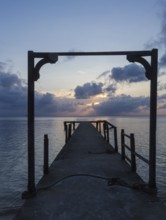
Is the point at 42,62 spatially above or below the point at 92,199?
above

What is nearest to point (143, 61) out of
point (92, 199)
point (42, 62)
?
point (42, 62)

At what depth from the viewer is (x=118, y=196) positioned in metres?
6.45

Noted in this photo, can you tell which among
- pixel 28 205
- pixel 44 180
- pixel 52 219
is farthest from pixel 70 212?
pixel 44 180

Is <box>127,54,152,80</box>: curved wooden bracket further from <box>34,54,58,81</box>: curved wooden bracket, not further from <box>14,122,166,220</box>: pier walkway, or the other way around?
<box>14,122,166,220</box>: pier walkway

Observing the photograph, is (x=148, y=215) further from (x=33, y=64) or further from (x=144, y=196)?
(x=33, y=64)

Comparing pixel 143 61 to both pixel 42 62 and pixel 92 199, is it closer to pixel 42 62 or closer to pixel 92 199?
pixel 42 62

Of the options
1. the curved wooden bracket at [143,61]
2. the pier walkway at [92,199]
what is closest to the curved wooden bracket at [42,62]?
the curved wooden bracket at [143,61]

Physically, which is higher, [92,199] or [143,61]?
[143,61]

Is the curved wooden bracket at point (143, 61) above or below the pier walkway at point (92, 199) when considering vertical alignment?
above

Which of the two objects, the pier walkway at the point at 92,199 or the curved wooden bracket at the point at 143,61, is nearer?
the pier walkway at the point at 92,199

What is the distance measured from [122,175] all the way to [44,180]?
252 cm

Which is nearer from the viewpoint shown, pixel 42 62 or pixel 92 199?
pixel 92 199

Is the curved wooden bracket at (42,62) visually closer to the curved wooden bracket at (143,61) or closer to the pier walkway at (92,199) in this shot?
the curved wooden bracket at (143,61)

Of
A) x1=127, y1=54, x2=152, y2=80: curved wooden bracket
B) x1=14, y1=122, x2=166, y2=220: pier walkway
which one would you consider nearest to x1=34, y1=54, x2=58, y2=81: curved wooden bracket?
x1=127, y1=54, x2=152, y2=80: curved wooden bracket
